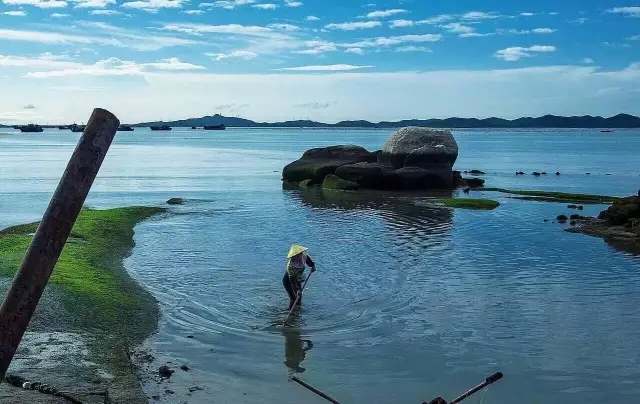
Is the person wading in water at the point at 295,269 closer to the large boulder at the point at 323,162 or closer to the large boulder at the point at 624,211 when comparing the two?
the large boulder at the point at 624,211

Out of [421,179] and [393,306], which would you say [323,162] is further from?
[393,306]

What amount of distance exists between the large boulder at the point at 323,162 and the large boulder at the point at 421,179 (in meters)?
5.09

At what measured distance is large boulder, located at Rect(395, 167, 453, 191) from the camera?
4400 centimetres

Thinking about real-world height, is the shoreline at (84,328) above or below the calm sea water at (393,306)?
above

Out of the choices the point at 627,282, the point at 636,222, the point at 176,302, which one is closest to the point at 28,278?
the point at 176,302

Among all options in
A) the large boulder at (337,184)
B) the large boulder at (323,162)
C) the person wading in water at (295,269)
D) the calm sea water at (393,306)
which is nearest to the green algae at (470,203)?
the calm sea water at (393,306)

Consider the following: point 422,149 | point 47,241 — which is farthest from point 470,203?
point 47,241

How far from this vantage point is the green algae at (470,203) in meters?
36.0

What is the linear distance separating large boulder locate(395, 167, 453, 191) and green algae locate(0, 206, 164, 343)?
2243 centimetres

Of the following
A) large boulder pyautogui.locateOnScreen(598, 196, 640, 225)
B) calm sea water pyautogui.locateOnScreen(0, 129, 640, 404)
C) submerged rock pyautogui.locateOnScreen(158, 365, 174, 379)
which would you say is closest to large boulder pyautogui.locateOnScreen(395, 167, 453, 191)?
calm sea water pyautogui.locateOnScreen(0, 129, 640, 404)

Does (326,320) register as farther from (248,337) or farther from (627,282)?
(627,282)

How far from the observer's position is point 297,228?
92.8 feet

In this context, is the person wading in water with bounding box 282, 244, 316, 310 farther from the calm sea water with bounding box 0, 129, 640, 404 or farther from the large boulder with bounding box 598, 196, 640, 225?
the large boulder with bounding box 598, 196, 640, 225

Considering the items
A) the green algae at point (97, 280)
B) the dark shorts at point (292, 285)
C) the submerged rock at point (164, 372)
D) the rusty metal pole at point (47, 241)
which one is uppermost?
the rusty metal pole at point (47, 241)
